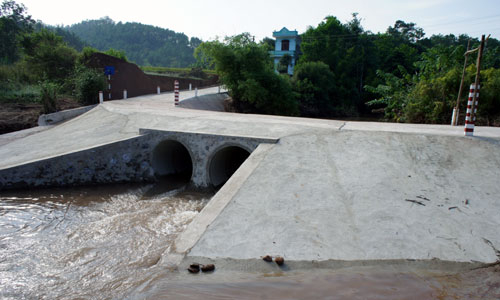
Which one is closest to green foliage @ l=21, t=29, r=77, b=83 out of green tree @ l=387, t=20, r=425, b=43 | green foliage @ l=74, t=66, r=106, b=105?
green foliage @ l=74, t=66, r=106, b=105

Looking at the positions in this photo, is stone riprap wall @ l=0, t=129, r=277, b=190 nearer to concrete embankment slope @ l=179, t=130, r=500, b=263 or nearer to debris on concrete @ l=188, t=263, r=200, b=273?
concrete embankment slope @ l=179, t=130, r=500, b=263

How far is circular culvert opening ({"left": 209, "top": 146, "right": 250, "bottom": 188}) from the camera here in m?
8.64

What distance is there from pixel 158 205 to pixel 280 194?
2.99 meters

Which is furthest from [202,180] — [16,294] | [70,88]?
[70,88]

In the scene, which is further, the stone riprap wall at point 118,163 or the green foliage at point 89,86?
the green foliage at point 89,86

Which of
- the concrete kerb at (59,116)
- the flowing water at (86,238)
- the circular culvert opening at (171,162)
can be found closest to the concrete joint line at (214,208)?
the flowing water at (86,238)

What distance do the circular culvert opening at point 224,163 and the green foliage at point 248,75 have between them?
45.5 ft

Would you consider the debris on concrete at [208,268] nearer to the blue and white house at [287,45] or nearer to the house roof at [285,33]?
the blue and white house at [287,45]

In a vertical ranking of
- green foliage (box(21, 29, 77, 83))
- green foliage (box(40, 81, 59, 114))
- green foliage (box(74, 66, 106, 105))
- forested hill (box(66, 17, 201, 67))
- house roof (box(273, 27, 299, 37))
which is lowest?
green foliage (box(40, 81, 59, 114))

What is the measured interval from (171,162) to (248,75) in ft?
51.0

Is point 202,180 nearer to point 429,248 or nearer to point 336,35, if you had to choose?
point 429,248

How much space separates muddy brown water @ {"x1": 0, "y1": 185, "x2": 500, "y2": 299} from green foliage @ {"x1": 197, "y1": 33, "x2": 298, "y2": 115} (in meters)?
18.3

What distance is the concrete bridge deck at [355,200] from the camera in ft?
13.5

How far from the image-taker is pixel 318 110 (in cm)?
3406
